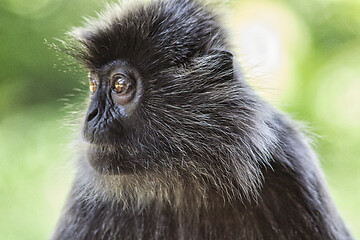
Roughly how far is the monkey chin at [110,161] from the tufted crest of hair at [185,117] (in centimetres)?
4

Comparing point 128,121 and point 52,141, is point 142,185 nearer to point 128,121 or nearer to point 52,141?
point 128,121

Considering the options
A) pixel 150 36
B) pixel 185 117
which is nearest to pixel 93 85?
pixel 150 36

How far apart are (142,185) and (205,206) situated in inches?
15.8

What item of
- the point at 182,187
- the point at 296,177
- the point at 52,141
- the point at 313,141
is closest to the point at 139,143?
the point at 182,187

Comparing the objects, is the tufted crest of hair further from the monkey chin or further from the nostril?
the nostril

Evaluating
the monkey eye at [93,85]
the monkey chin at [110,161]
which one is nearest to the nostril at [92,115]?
the monkey chin at [110,161]

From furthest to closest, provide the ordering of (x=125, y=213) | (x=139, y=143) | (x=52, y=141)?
(x=52, y=141)
(x=125, y=213)
(x=139, y=143)

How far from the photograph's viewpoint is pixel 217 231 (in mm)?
2916

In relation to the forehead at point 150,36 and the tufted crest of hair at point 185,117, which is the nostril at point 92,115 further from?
the forehead at point 150,36

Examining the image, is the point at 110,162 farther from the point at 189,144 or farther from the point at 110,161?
the point at 189,144

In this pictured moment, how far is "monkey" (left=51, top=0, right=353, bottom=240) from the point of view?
284 cm

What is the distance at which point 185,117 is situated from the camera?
2.92 metres

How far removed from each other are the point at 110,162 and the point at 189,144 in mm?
476

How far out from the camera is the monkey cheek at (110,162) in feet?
9.30
